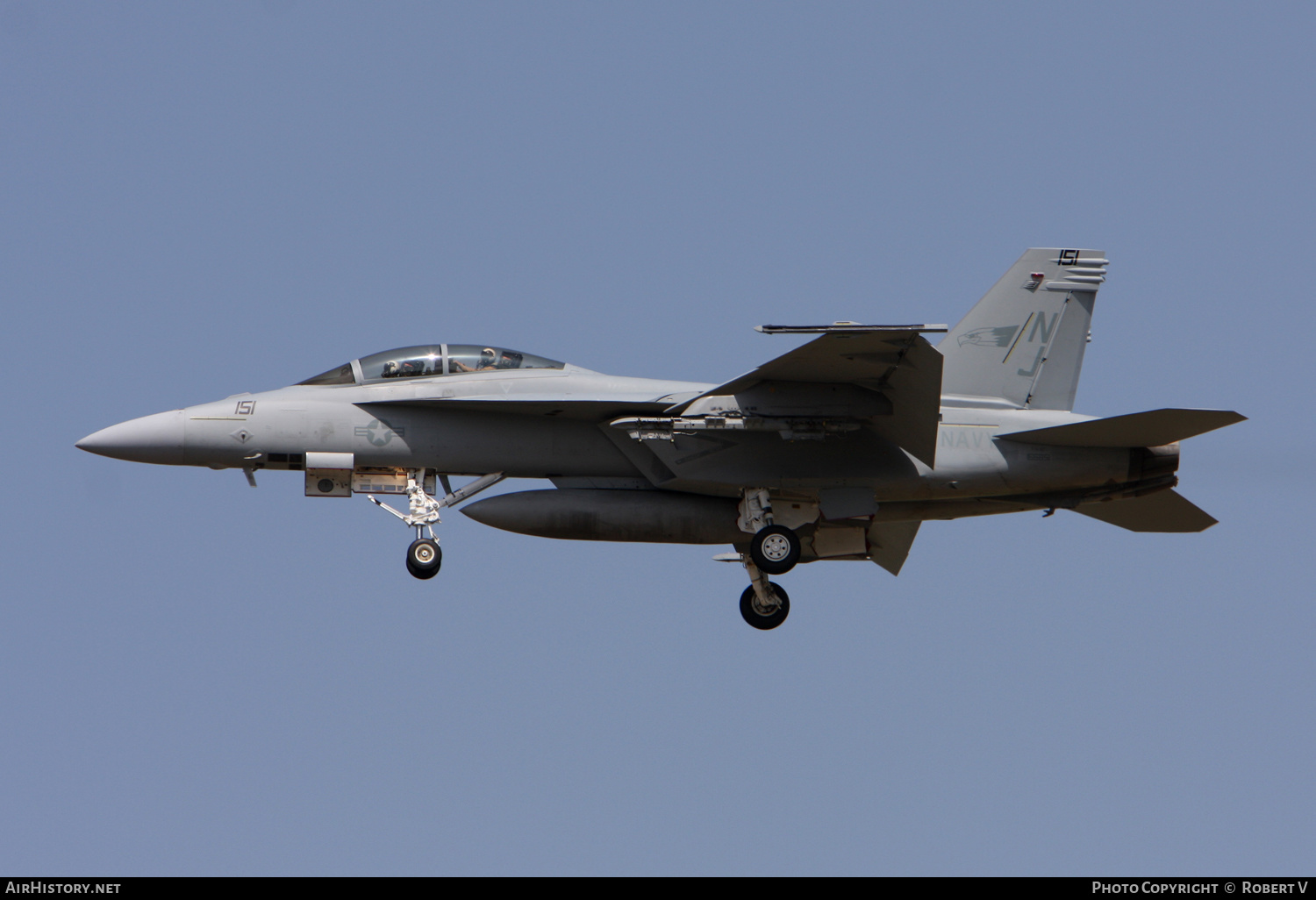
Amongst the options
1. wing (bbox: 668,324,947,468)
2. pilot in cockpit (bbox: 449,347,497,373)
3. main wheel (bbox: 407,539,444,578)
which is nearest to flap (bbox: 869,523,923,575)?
wing (bbox: 668,324,947,468)

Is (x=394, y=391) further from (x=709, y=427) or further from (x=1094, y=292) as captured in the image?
(x=1094, y=292)

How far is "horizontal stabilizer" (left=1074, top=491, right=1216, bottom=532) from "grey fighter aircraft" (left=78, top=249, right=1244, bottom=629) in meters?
0.66

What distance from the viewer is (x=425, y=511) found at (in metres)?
20.1

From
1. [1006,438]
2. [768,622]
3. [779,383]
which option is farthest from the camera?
[768,622]

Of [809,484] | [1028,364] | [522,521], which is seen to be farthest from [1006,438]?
[522,521]

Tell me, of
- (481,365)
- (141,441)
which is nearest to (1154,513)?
(481,365)

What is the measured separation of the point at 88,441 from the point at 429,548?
447cm

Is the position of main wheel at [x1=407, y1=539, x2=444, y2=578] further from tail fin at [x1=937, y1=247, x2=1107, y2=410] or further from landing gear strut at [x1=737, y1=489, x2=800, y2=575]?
tail fin at [x1=937, y1=247, x2=1107, y2=410]

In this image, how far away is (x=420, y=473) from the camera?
20359 millimetres

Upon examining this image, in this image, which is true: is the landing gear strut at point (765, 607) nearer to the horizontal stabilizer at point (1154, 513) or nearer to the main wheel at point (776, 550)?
the main wheel at point (776, 550)

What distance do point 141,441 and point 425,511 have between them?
3.61 m

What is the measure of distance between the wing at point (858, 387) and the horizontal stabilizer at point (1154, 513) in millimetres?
3641

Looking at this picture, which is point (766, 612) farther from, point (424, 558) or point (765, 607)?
point (424, 558)

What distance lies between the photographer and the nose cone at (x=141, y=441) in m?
19.9
